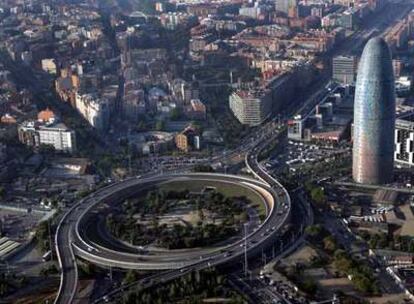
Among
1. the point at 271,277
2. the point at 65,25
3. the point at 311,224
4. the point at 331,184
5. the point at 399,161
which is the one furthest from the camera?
the point at 65,25

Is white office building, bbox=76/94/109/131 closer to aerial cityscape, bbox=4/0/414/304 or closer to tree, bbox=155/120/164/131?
aerial cityscape, bbox=4/0/414/304

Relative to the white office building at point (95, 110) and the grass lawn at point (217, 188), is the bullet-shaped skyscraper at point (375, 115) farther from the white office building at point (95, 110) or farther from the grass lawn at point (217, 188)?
the white office building at point (95, 110)

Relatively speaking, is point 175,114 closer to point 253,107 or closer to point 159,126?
point 159,126

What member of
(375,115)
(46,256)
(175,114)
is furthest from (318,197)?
(175,114)

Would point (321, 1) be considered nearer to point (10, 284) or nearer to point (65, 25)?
point (65, 25)

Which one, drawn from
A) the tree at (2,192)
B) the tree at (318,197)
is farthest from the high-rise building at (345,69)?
the tree at (2,192)

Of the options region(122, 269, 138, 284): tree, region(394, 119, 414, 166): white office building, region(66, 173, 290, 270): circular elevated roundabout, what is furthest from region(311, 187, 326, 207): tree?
region(122, 269, 138, 284): tree

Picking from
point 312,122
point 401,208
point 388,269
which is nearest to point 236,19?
point 312,122
